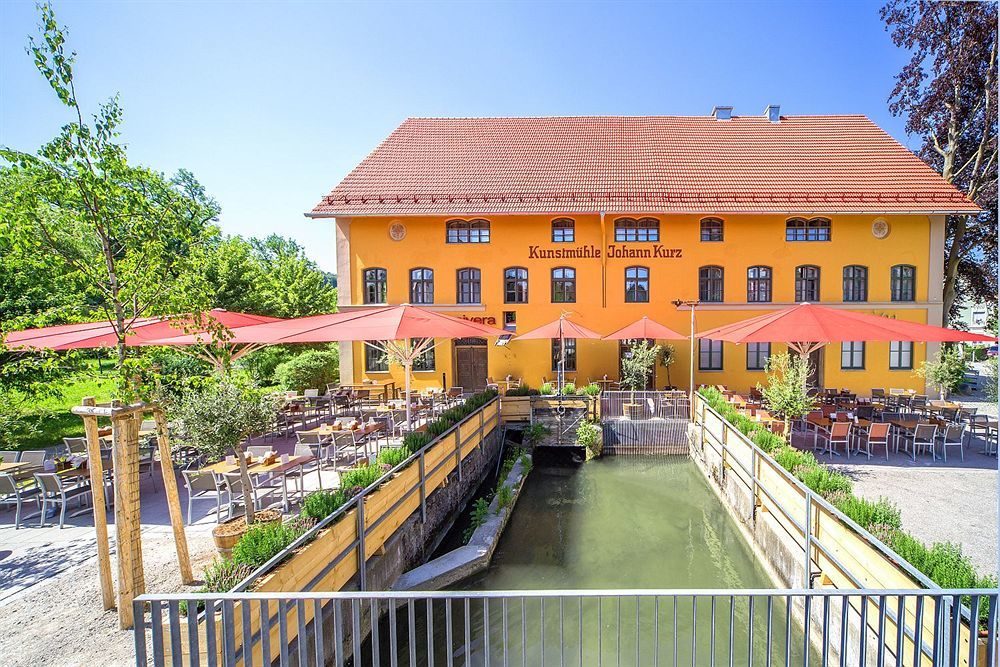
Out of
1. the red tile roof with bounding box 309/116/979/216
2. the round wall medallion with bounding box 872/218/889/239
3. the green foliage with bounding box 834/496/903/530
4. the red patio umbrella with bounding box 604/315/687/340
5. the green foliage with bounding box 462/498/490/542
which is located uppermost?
the red tile roof with bounding box 309/116/979/216

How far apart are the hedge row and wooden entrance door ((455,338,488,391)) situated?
1113cm

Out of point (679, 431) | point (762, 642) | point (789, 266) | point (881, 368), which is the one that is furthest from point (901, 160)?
point (762, 642)

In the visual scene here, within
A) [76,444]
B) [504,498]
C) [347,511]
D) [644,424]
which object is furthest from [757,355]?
[76,444]

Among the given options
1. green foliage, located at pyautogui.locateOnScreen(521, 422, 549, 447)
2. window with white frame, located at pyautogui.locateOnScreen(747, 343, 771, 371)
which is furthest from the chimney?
green foliage, located at pyautogui.locateOnScreen(521, 422, 549, 447)

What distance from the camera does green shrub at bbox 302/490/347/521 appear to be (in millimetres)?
4582

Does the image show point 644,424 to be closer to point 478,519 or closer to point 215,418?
point 478,519

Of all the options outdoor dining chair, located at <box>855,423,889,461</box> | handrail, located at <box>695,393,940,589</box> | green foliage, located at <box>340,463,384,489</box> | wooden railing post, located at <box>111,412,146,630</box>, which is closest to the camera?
handrail, located at <box>695,393,940,589</box>

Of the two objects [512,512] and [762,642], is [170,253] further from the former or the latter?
Answer: [762,642]

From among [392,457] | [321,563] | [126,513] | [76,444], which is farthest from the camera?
[76,444]

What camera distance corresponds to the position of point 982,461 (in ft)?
30.5

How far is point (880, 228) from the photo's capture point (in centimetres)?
1678

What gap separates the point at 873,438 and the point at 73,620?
43.5ft

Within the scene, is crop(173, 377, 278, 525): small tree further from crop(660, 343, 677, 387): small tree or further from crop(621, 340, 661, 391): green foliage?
crop(660, 343, 677, 387): small tree

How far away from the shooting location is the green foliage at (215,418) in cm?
542
